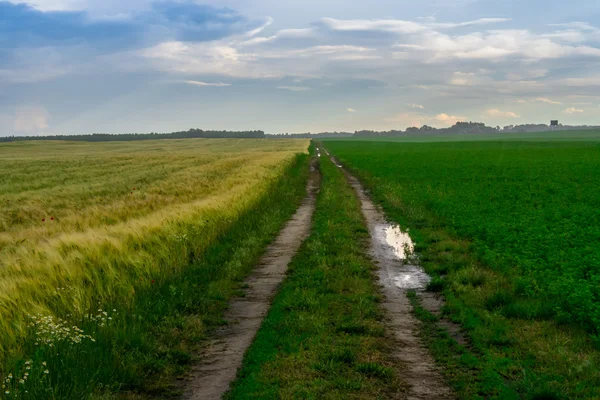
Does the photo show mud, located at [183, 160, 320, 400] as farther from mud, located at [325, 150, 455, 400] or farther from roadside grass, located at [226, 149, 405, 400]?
mud, located at [325, 150, 455, 400]

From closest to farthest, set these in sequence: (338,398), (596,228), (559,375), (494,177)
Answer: (338,398) < (559,375) < (596,228) < (494,177)

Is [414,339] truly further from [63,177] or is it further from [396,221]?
[63,177]

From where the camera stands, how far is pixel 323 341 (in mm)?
7773

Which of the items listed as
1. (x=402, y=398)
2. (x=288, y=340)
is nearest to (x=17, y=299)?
(x=288, y=340)

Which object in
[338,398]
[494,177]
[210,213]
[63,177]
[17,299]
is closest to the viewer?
[338,398]

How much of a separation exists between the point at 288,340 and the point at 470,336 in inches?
105

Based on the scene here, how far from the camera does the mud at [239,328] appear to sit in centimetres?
657

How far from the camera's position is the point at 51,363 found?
620cm

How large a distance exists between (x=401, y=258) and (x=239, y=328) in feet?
20.1

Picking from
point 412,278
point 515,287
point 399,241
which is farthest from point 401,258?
point 515,287

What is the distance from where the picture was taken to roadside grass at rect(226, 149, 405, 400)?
632 cm

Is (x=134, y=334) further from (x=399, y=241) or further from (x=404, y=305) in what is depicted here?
(x=399, y=241)

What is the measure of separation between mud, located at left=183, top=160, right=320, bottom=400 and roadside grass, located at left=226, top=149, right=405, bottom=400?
0.61 feet

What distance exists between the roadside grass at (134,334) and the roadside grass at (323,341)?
1.00m
